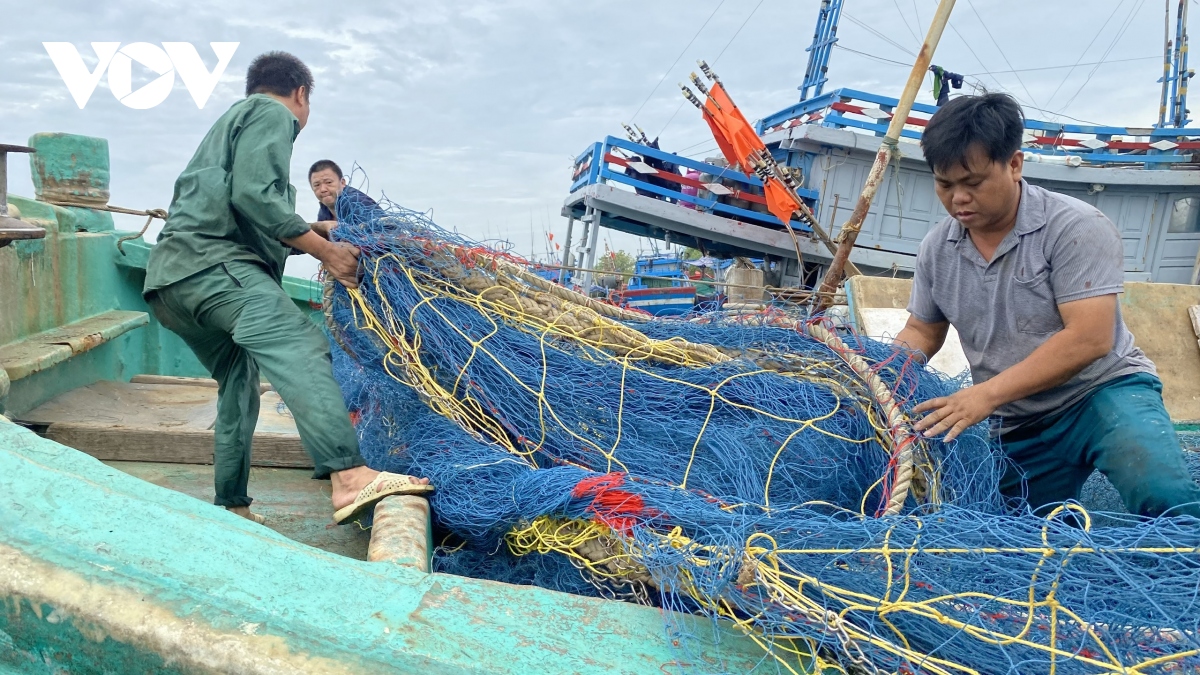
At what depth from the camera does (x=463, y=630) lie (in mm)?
1437

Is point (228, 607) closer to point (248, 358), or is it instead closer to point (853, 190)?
point (248, 358)

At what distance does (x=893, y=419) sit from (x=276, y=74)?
2.53 meters

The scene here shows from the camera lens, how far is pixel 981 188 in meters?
2.24

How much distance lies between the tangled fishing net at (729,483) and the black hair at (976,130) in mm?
707

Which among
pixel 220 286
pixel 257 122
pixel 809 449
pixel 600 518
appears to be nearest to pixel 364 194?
pixel 257 122

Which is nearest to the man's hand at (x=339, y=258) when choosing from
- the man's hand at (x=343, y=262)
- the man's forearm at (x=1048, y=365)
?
the man's hand at (x=343, y=262)

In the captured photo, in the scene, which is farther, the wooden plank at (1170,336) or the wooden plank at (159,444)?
the wooden plank at (1170,336)

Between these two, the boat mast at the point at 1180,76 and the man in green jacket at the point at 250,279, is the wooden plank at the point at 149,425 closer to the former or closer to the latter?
the man in green jacket at the point at 250,279

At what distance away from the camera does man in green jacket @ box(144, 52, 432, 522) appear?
2.48 metres

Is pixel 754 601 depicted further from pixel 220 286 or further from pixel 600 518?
pixel 220 286

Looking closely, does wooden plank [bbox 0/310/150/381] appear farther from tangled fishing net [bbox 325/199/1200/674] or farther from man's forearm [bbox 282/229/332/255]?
man's forearm [bbox 282/229/332/255]

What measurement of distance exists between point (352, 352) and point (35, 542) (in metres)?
1.61

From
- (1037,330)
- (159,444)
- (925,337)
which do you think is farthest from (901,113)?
(159,444)

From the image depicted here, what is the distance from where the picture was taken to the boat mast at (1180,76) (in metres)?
15.9
